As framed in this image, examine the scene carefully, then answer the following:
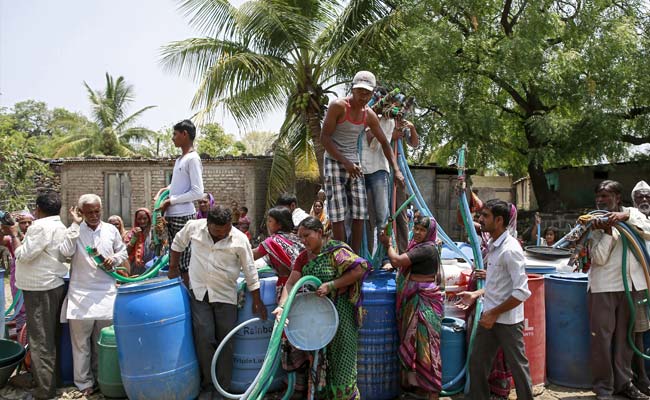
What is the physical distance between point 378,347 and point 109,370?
6.95ft

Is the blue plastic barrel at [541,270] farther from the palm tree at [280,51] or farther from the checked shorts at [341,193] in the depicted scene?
the palm tree at [280,51]

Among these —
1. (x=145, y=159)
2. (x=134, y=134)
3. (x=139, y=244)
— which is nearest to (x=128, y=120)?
(x=134, y=134)

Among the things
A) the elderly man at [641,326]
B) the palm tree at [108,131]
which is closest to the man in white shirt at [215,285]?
the elderly man at [641,326]

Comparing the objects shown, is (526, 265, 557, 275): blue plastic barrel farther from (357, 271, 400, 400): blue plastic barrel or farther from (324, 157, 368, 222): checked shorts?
(324, 157, 368, 222): checked shorts

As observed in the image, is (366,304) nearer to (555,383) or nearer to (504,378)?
(504,378)

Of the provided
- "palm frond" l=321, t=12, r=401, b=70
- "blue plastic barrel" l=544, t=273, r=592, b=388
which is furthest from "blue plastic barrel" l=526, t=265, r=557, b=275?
"palm frond" l=321, t=12, r=401, b=70

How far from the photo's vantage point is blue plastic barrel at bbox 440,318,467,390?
4.29m

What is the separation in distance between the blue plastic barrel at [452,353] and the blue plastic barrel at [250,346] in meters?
1.27

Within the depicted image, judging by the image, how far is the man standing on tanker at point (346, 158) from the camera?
14.2ft

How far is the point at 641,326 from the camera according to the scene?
429 centimetres

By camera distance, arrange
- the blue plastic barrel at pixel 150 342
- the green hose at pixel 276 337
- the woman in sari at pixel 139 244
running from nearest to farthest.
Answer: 1. the green hose at pixel 276 337
2. the blue plastic barrel at pixel 150 342
3. the woman in sari at pixel 139 244

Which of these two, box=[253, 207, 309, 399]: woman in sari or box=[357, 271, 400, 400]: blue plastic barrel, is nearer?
box=[253, 207, 309, 399]: woman in sari

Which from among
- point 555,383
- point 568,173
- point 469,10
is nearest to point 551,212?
point 568,173

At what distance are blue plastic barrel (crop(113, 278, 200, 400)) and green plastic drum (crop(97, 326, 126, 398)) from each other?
329 millimetres
